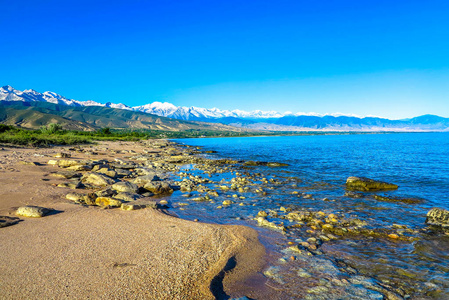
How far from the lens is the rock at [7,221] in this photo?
32.4 ft

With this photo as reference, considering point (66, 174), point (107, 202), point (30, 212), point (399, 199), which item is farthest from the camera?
point (66, 174)

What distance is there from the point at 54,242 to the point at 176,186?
40.4 ft

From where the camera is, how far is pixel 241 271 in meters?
8.04

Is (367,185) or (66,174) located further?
(367,185)

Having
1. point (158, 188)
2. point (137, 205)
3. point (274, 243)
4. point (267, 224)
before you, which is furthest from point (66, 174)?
point (274, 243)

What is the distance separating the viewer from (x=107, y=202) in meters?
14.1

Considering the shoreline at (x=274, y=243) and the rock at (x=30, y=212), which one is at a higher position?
the rock at (x=30, y=212)

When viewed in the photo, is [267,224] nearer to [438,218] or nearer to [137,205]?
[137,205]

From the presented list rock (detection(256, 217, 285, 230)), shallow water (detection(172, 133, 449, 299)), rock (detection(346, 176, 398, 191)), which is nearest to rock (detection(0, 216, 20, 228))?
shallow water (detection(172, 133, 449, 299))

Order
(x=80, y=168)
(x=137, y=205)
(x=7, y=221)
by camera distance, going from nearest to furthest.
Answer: (x=7, y=221), (x=137, y=205), (x=80, y=168)

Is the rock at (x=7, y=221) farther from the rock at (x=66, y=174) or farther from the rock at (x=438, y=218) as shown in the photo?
the rock at (x=438, y=218)

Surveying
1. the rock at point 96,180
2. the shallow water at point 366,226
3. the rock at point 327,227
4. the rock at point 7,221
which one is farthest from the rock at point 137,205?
the rock at point 327,227

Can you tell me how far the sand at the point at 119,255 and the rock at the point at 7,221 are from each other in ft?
0.87

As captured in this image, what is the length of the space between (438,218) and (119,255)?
15.7 meters
